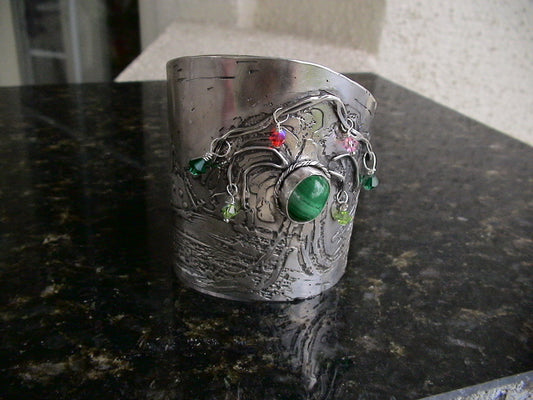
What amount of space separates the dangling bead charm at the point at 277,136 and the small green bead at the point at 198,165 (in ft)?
0.20

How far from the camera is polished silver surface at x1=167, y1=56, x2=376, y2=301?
42 centimetres

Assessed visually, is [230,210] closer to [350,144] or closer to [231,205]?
[231,205]

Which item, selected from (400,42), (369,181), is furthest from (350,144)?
(400,42)

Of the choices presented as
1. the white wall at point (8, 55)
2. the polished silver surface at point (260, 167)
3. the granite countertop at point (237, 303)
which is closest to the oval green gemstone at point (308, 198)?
the polished silver surface at point (260, 167)

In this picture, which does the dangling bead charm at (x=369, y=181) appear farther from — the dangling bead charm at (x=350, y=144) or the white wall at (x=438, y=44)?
the white wall at (x=438, y=44)

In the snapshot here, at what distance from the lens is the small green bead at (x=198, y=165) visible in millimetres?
435

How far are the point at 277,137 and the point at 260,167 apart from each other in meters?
0.03

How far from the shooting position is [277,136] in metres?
0.42

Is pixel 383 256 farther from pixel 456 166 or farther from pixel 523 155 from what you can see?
pixel 523 155

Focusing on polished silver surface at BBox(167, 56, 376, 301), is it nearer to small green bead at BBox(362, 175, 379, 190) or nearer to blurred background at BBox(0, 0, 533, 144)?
small green bead at BBox(362, 175, 379, 190)

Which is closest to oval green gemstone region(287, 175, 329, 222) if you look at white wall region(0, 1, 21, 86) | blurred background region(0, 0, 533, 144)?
blurred background region(0, 0, 533, 144)

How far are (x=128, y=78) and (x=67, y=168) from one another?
0.92 metres

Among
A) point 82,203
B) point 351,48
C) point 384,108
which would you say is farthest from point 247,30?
point 82,203

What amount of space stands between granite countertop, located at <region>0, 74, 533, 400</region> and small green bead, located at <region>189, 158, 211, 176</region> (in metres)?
0.14
